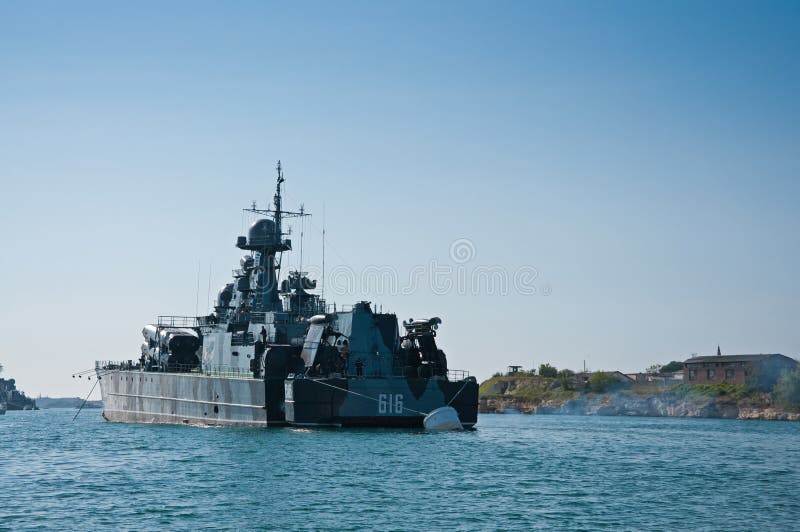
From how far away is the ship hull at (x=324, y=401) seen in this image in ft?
169

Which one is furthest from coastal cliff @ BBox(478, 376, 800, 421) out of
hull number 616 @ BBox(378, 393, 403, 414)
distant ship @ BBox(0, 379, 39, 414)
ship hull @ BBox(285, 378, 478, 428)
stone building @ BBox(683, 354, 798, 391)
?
distant ship @ BBox(0, 379, 39, 414)

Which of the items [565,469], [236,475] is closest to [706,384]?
[565,469]

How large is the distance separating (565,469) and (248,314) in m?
30.9

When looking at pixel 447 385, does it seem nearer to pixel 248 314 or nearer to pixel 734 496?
pixel 248 314

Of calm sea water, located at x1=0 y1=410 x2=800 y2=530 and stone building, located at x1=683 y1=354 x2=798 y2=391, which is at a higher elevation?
stone building, located at x1=683 y1=354 x2=798 y2=391

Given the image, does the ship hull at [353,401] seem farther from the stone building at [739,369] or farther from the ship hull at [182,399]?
the stone building at [739,369]

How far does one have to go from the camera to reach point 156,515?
28.0 m

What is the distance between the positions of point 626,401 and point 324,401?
3743 inches

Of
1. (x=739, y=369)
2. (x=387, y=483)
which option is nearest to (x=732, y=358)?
(x=739, y=369)

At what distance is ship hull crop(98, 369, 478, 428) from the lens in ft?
169

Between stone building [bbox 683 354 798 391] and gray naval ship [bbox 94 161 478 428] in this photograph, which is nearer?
gray naval ship [bbox 94 161 478 428]

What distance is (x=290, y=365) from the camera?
5538cm

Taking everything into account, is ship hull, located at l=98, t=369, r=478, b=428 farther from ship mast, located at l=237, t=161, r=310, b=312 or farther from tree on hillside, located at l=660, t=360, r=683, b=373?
tree on hillside, located at l=660, t=360, r=683, b=373

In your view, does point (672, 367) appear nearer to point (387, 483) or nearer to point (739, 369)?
point (739, 369)
